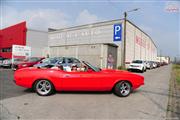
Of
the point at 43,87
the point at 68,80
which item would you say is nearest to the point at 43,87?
the point at 43,87

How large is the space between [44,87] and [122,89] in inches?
114

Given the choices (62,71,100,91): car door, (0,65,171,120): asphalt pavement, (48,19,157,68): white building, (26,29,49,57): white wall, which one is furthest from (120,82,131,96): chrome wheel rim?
(26,29,49,57): white wall

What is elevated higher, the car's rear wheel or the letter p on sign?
the letter p on sign

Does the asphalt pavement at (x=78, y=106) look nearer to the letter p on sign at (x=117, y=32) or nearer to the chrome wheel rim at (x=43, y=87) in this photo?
the chrome wheel rim at (x=43, y=87)

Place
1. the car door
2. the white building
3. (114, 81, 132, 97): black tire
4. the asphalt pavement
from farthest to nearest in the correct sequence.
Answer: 1. the white building
2. (114, 81, 132, 97): black tire
3. the car door
4. the asphalt pavement

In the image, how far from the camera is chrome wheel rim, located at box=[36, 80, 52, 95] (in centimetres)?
681

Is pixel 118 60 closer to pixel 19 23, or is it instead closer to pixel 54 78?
pixel 54 78

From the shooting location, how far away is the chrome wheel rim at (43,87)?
681 centimetres

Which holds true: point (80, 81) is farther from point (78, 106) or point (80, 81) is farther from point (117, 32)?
point (117, 32)

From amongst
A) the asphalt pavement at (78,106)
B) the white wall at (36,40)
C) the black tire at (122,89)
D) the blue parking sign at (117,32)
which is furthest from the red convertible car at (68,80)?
the white wall at (36,40)

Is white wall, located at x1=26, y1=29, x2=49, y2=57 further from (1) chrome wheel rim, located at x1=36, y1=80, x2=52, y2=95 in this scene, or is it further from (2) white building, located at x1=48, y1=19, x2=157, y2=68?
(1) chrome wheel rim, located at x1=36, y1=80, x2=52, y2=95

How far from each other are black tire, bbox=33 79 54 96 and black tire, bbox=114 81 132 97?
7.82 feet

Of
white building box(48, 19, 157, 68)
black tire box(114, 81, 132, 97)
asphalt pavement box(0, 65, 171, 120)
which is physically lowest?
asphalt pavement box(0, 65, 171, 120)

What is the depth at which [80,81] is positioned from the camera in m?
6.77
